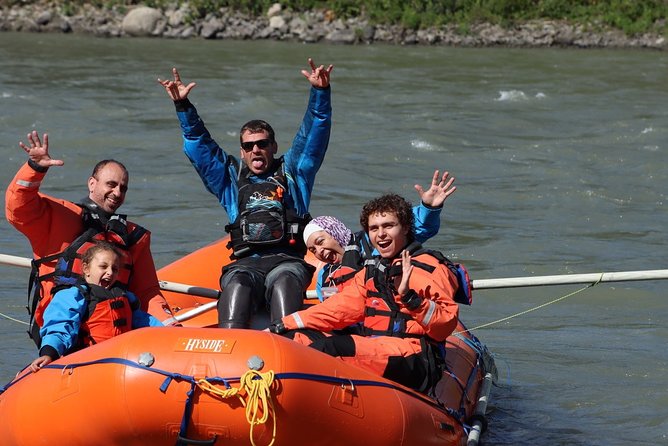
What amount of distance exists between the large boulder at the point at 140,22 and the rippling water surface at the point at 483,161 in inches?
34.9

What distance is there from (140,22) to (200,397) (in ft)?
61.1

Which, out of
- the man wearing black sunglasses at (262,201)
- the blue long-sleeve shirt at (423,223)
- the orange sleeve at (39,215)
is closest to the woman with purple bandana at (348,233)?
the blue long-sleeve shirt at (423,223)

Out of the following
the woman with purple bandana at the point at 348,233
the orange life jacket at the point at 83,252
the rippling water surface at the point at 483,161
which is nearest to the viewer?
the orange life jacket at the point at 83,252

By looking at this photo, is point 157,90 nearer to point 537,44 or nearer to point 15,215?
point 537,44

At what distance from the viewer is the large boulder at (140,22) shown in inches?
846

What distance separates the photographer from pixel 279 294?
15.3 feet

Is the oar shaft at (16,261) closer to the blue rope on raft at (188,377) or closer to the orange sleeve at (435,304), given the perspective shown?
the blue rope on raft at (188,377)

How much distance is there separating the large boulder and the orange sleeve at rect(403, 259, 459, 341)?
18.0 meters

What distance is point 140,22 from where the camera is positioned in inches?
848

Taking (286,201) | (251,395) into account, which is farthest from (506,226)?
(251,395)

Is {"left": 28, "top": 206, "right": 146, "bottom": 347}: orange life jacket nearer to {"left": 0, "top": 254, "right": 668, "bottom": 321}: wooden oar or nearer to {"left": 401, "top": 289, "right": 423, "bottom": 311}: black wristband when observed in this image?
{"left": 0, "top": 254, "right": 668, "bottom": 321}: wooden oar

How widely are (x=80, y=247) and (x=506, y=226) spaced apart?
491cm

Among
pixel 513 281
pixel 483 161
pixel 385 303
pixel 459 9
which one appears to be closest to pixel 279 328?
pixel 385 303

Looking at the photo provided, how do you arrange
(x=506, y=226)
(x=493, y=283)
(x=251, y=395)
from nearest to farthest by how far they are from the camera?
(x=251, y=395) < (x=493, y=283) < (x=506, y=226)
